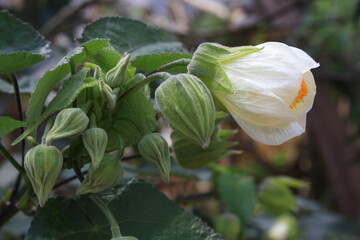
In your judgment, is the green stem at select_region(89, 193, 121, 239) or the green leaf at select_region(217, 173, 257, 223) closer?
the green stem at select_region(89, 193, 121, 239)

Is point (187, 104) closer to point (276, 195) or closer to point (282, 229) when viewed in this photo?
point (276, 195)

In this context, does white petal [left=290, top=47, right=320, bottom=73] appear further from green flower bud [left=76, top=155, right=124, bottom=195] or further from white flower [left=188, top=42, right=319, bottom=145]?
green flower bud [left=76, top=155, right=124, bottom=195]

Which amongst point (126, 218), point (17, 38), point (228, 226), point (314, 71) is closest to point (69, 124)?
point (126, 218)

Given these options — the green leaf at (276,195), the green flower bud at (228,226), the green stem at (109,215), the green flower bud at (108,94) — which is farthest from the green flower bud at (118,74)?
the green leaf at (276,195)

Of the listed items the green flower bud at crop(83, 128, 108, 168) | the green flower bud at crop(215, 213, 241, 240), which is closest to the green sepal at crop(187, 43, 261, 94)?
the green flower bud at crop(83, 128, 108, 168)

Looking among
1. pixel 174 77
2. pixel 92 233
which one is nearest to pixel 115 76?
pixel 174 77

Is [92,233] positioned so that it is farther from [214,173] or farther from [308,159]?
[308,159]
